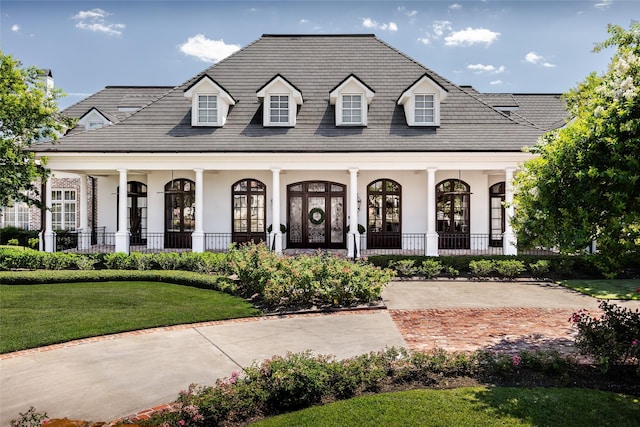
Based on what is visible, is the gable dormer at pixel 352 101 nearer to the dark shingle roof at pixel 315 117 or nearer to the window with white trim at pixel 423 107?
the dark shingle roof at pixel 315 117

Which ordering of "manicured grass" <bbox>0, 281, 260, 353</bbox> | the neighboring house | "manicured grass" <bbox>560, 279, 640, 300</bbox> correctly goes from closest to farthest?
"manicured grass" <bbox>0, 281, 260, 353</bbox> < "manicured grass" <bbox>560, 279, 640, 300</bbox> < the neighboring house

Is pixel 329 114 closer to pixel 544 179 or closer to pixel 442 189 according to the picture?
pixel 442 189

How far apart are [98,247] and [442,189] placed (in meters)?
16.2

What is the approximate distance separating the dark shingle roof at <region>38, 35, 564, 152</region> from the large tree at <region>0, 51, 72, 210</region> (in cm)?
98

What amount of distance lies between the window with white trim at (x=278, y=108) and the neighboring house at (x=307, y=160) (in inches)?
1.7

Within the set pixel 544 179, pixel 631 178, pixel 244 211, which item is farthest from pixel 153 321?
pixel 244 211

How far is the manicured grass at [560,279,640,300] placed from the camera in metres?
12.0

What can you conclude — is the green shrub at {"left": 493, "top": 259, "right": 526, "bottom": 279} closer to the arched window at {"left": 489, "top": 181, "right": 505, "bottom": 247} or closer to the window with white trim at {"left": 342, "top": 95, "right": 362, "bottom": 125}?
the arched window at {"left": 489, "top": 181, "right": 505, "bottom": 247}

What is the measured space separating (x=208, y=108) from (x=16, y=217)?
50.6ft

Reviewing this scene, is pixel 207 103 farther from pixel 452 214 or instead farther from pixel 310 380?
pixel 310 380

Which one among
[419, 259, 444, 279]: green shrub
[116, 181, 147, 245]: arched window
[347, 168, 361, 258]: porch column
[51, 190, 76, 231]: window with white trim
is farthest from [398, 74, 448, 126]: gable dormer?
[51, 190, 76, 231]: window with white trim

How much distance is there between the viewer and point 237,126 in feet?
62.4

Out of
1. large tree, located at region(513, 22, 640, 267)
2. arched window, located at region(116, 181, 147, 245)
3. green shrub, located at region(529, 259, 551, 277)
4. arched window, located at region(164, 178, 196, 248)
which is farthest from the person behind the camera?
arched window, located at region(116, 181, 147, 245)

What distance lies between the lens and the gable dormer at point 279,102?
61.7ft
